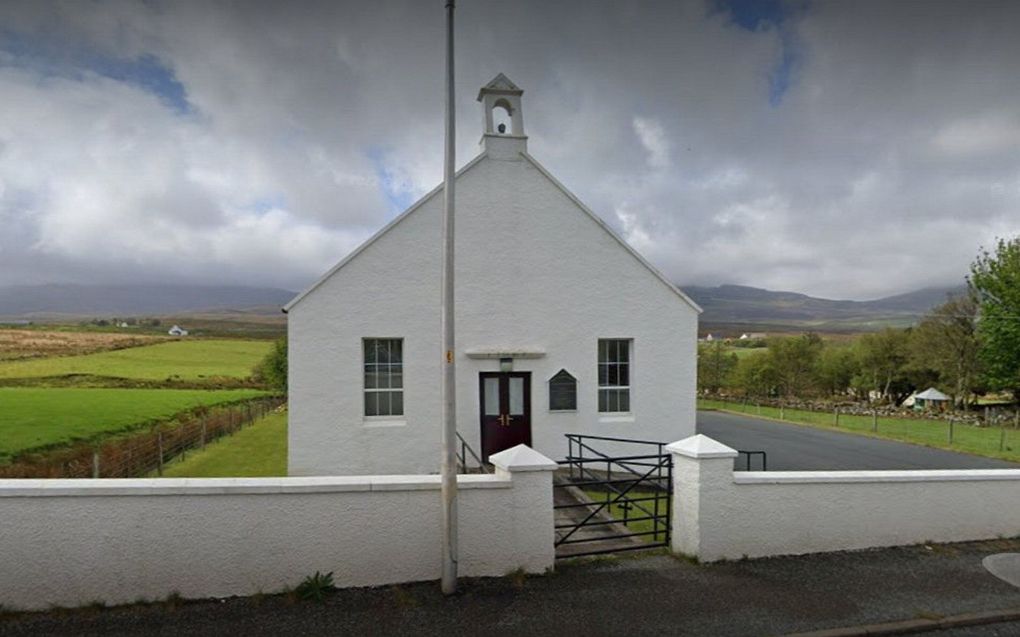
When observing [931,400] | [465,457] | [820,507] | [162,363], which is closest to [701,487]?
[820,507]

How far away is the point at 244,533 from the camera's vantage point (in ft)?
19.4

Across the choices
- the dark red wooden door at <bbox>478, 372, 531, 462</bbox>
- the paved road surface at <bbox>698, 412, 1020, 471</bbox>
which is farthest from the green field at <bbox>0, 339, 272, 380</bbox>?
the paved road surface at <bbox>698, 412, 1020, 471</bbox>

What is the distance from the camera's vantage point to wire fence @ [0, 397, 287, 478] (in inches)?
566

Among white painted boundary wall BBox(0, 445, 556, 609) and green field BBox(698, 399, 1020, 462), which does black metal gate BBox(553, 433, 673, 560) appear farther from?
green field BBox(698, 399, 1020, 462)

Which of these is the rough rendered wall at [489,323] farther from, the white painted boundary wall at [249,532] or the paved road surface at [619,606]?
the paved road surface at [619,606]

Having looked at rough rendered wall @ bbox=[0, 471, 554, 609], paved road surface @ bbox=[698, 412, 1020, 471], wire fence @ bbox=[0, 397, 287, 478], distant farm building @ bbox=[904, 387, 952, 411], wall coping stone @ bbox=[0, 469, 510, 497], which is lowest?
distant farm building @ bbox=[904, 387, 952, 411]

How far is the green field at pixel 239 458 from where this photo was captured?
1656 cm

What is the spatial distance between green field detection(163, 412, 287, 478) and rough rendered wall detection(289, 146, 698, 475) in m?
3.84

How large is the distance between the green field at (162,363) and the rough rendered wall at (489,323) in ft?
114

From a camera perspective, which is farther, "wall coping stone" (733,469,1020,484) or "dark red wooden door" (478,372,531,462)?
"dark red wooden door" (478,372,531,462)

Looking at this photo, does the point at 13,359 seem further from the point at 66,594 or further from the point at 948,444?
the point at 948,444

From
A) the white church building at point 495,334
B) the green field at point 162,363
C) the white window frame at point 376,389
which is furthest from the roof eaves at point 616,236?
the green field at point 162,363

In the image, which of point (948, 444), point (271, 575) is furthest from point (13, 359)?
point (948, 444)

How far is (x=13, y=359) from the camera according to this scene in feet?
127
